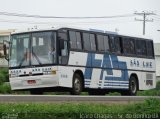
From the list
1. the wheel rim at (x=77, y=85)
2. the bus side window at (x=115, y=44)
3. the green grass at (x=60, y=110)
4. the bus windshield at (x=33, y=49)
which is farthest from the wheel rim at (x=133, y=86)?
the green grass at (x=60, y=110)

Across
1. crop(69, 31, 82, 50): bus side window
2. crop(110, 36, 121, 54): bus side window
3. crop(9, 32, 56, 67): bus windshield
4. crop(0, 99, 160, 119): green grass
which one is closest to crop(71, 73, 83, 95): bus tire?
crop(69, 31, 82, 50): bus side window

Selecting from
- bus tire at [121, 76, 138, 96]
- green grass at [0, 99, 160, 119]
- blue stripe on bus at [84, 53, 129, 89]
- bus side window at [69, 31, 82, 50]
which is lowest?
green grass at [0, 99, 160, 119]

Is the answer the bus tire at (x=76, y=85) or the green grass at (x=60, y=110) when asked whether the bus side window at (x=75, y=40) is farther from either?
the green grass at (x=60, y=110)

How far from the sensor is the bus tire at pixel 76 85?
84.3 feet

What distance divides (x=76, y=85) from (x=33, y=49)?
2393mm

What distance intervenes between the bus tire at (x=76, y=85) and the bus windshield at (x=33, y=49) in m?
1.51

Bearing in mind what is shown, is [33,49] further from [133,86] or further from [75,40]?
[133,86]

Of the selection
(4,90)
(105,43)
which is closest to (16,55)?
(105,43)

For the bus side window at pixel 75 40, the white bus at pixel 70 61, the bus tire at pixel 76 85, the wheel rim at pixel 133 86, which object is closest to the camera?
the white bus at pixel 70 61

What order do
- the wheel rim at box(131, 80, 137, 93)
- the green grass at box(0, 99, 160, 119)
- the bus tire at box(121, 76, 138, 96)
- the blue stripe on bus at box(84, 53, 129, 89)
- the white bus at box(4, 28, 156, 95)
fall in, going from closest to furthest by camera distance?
the green grass at box(0, 99, 160, 119) < the white bus at box(4, 28, 156, 95) < the blue stripe on bus at box(84, 53, 129, 89) < the bus tire at box(121, 76, 138, 96) < the wheel rim at box(131, 80, 137, 93)

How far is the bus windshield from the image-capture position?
25.0 metres

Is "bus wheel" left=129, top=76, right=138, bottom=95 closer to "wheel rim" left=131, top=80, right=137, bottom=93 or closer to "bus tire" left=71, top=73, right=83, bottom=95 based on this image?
"wheel rim" left=131, top=80, right=137, bottom=93

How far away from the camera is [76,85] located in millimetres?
25938

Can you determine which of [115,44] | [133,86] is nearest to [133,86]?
[133,86]
